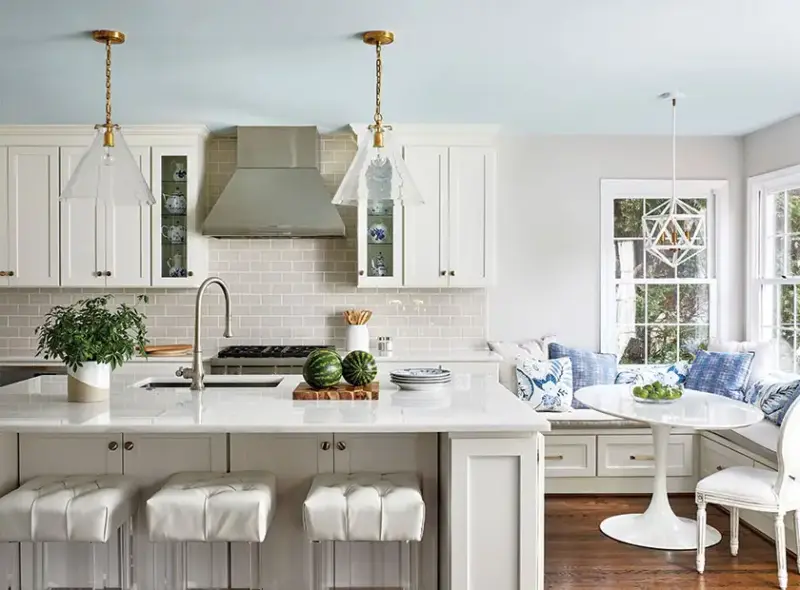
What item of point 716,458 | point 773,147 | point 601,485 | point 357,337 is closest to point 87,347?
point 357,337

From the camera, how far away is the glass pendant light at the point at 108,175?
3.20 metres

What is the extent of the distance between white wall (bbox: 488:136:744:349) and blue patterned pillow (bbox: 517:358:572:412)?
68 centimetres

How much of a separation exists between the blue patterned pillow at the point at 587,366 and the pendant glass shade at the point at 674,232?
84 centimetres

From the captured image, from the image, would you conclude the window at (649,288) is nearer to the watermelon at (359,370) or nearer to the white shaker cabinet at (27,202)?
the watermelon at (359,370)

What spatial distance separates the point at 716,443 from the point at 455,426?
9.38 feet

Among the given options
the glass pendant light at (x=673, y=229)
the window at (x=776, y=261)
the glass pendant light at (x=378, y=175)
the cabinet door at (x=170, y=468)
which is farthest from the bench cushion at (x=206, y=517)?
the window at (x=776, y=261)

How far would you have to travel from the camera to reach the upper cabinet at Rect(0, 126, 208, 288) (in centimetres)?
540

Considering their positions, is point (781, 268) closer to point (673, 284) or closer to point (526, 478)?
point (673, 284)

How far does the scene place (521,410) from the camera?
9.21 ft

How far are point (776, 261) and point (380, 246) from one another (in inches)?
114

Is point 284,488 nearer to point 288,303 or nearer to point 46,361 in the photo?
point 288,303

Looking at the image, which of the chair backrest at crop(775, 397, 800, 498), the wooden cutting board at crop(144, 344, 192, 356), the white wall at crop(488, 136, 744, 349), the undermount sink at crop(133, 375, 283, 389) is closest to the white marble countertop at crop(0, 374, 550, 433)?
the undermount sink at crop(133, 375, 283, 389)

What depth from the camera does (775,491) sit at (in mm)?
3465

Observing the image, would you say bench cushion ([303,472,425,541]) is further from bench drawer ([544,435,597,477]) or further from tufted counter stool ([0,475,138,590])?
bench drawer ([544,435,597,477])
